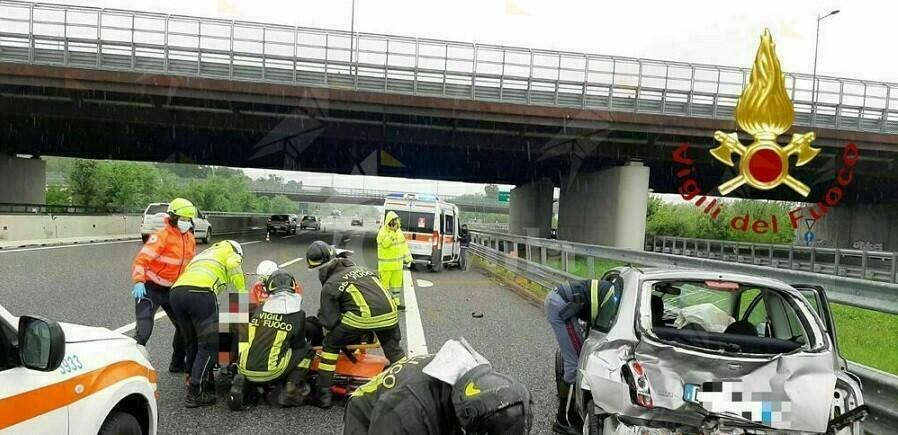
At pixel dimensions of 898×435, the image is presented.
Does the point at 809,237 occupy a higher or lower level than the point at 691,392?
lower

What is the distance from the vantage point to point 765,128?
20266 millimetres

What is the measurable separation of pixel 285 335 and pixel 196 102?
1926cm

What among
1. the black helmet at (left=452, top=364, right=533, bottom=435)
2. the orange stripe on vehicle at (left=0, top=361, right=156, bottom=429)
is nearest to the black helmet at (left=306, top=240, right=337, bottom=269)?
the orange stripe on vehicle at (left=0, top=361, right=156, bottom=429)

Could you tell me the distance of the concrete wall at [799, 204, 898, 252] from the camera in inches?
1219

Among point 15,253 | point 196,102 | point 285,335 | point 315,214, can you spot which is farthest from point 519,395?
point 315,214

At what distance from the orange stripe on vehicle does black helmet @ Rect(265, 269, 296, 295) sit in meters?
1.95

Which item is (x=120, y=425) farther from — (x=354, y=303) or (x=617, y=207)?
(x=617, y=207)

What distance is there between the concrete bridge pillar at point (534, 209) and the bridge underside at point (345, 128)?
8.24 metres

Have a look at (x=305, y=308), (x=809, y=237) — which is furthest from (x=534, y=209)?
(x=305, y=308)

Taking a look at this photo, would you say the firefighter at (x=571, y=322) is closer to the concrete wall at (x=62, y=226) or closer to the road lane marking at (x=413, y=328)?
the road lane marking at (x=413, y=328)

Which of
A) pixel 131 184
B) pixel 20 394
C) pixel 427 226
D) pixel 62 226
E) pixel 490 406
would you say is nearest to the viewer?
pixel 490 406

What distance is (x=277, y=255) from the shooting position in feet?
74.0

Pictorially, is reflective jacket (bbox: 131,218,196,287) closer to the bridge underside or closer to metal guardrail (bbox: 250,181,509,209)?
the bridge underside

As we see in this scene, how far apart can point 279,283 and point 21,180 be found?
34353mm
